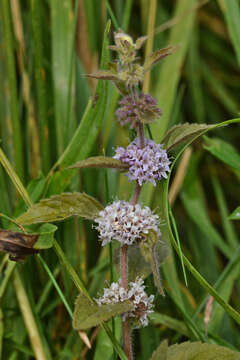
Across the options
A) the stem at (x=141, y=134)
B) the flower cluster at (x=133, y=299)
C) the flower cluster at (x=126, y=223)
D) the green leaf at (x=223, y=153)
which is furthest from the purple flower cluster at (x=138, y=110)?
the green leaf at (x=223, y=153)

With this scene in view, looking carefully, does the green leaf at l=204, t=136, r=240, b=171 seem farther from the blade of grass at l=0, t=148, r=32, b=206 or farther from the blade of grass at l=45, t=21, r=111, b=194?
the blade of grass at l=0, t=148, r=32, b=206

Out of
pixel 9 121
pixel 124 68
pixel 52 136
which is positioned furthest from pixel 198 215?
pixel 124 68

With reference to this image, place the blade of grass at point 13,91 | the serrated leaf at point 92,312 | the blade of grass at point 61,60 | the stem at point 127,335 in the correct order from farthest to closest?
1. the blade of grass at point 61,60
2. the blade of grass at point 13,91
3. the stem at point 127,335
4. the serrated leaf at point 92,312

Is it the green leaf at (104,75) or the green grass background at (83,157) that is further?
the green grass background at (83,157)

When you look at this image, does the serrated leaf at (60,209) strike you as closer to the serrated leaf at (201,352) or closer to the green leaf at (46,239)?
the green leaf at (46,239)

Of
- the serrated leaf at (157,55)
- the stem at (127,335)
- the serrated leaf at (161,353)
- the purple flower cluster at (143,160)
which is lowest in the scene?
the serrated leaf at (161,353)

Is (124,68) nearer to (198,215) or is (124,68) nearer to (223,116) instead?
(198,215)
